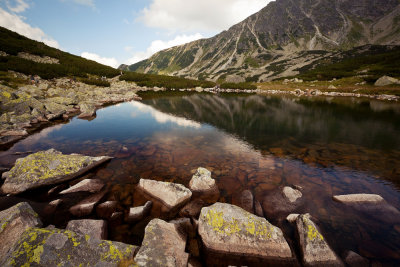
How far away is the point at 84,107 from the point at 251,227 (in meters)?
37.5

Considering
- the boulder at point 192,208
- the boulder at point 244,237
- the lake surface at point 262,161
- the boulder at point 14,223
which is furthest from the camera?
the boulder at point 192,208

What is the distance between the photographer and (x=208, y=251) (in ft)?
22.0

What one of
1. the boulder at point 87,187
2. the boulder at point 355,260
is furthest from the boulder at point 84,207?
the boulder at point 355,260

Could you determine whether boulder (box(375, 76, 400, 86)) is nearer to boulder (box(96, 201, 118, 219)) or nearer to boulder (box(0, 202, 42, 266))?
boulder (box(96, 201, 118, 219))

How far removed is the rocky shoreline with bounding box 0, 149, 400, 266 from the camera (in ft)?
16.4

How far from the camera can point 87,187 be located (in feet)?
33.9

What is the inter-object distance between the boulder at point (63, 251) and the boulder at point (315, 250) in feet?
20.3

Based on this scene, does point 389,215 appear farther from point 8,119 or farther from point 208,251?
point 8,119

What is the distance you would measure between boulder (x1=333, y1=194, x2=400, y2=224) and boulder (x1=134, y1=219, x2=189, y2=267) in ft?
29.6

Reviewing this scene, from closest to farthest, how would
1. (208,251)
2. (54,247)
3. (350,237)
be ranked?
1. (54,247)
2. (208,251)
3. (350,237)

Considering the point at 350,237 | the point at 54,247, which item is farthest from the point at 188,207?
the point at 350,237

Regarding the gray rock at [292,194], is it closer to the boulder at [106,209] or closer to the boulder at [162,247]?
the boulder at [162,247]

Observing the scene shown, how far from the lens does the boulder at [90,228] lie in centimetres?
692

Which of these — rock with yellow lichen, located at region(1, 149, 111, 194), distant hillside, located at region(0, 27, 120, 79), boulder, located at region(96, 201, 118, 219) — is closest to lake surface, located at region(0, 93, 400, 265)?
boulder, located at region(96, 201, 118, 219)
